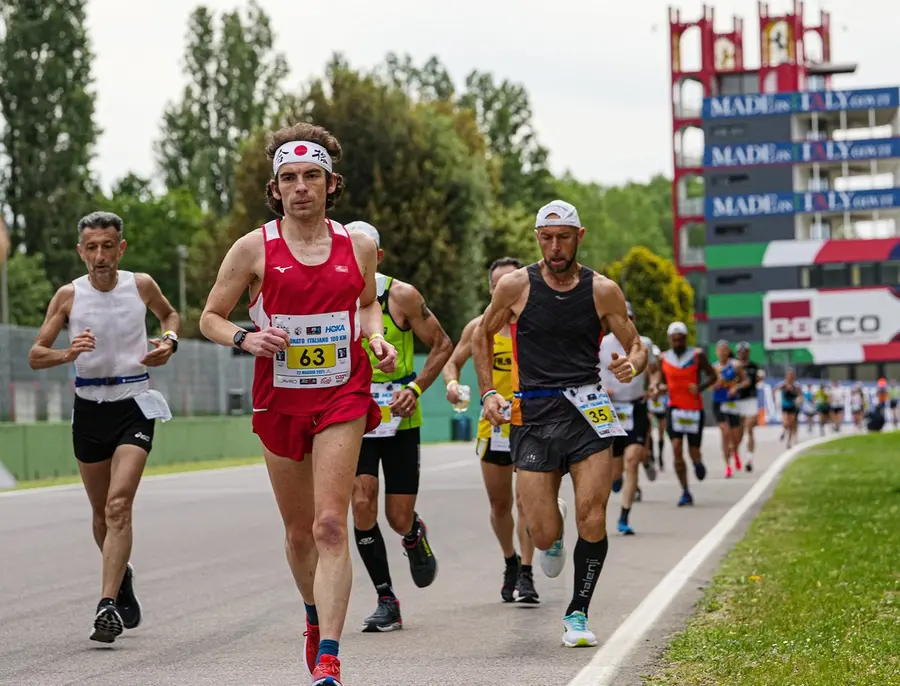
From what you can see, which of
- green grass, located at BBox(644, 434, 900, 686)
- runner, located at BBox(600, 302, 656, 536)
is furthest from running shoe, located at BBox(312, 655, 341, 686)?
runner, located at BBox(600, 302, 656, 536)

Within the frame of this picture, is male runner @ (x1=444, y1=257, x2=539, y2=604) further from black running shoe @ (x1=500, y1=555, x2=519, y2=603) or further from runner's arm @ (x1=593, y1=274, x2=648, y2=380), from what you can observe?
runner's arm @ (x1=593, y1=274, x2=648, y2=380)

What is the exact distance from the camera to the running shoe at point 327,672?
21.4 feet

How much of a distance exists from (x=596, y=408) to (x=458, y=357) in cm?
212

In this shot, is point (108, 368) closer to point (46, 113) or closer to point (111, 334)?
point (111, 334)

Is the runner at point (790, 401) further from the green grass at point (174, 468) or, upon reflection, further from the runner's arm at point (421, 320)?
the runner's arm at point (421, 320)

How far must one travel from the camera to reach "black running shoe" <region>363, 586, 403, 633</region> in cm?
958

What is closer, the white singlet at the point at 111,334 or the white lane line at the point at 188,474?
the white singlet at the point at 111,334

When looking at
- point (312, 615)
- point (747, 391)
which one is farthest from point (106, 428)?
point (747, 391)

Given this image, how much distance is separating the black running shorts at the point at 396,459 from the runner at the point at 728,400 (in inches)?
682

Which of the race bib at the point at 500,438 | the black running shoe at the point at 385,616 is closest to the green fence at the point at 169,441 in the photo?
the race bib at the point at 500,438

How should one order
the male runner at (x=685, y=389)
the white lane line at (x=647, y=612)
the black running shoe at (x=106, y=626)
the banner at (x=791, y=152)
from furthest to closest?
the banner at (x=791, y=152) < the male runner at (x=685, y=389) < the black running shoe at (x=106, y=626) < the white lane line at (x=647, y=612)

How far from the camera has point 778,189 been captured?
124375mm

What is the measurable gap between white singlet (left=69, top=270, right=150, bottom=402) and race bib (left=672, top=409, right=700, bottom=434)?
1228 centimetres

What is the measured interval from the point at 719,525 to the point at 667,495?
5647 mm
